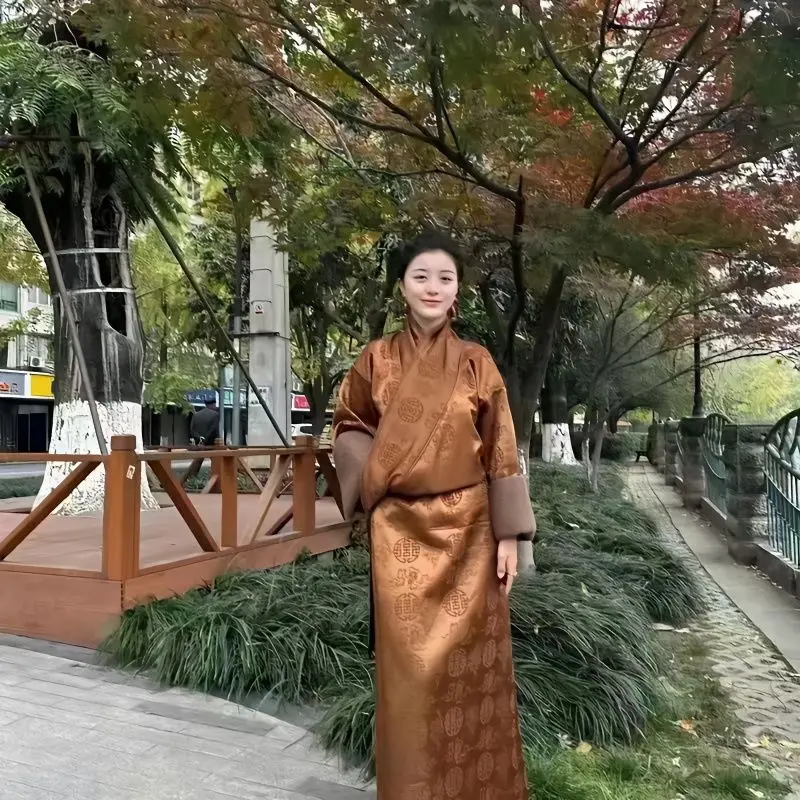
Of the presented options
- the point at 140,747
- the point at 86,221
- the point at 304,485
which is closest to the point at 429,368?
the point at 140,747

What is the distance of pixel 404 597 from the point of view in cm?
229

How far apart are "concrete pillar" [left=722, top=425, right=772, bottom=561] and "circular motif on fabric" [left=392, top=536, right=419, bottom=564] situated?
22.5ft

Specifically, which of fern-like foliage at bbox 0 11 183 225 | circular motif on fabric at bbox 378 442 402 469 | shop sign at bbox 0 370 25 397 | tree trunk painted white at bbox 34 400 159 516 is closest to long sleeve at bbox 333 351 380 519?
circular motif on fabric at bbox 378 442 402 469

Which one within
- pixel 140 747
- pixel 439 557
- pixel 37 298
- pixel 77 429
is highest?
pixel 37 298

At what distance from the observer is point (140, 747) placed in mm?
3232

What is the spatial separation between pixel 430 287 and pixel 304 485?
3.85 meters

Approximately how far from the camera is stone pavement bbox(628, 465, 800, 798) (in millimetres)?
3867

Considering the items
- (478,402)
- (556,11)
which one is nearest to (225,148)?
(556,11)

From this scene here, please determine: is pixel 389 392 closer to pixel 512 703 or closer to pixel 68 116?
pixel 512 703

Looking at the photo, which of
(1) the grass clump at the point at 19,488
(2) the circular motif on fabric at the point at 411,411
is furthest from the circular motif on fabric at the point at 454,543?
(1) the grass clump at the point at 19,488

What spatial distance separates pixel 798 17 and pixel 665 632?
4.12m

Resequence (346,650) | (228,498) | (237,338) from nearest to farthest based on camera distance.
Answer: (346,650) → (228,498) → (237,338)

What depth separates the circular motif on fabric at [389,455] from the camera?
231 cm

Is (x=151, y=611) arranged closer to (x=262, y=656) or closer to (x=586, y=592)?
(x=262, y=656)
